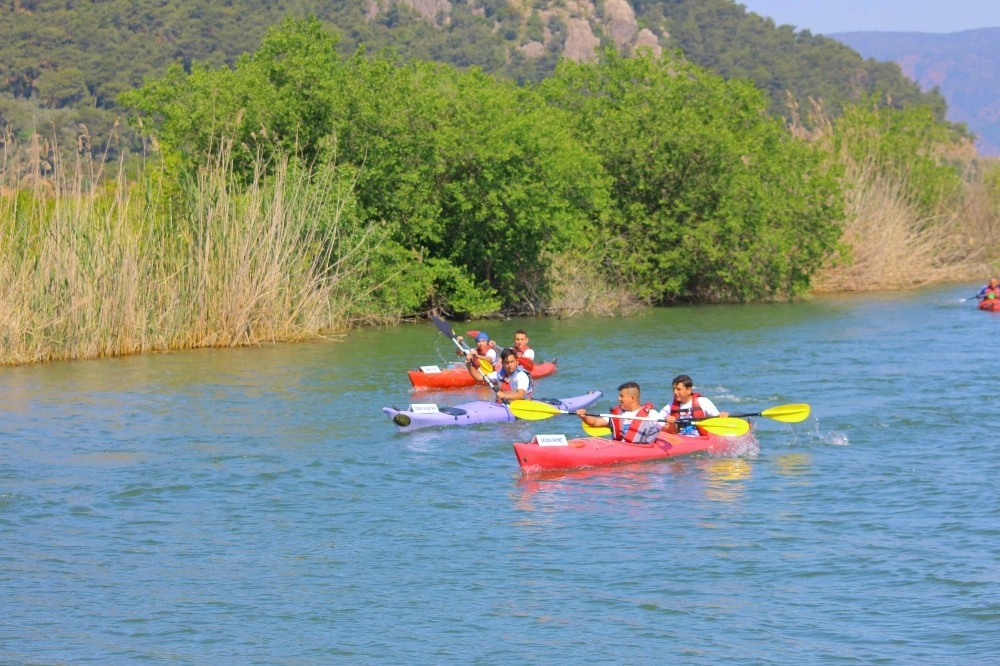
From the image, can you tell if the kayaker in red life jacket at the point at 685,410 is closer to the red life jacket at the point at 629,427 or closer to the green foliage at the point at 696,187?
the red life jacket at the point at 629,427

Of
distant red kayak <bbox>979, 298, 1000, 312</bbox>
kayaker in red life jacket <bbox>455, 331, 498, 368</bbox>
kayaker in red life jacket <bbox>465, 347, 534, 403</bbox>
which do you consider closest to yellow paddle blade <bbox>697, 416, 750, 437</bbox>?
kayaker in red life jacket <bbox>465, 347, 534, 403</bbox>

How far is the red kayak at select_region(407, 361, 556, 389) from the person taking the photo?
18953 mm

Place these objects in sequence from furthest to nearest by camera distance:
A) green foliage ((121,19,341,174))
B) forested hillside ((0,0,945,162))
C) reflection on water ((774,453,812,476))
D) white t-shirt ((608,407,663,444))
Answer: forested hillside ((0,0,945,162))
green foliage ((121,19,341,174))
white t-shirt ((608,407,663,444))
reflection on water ((774,453,812,476))

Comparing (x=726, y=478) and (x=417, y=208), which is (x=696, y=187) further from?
(x=726, y=478)

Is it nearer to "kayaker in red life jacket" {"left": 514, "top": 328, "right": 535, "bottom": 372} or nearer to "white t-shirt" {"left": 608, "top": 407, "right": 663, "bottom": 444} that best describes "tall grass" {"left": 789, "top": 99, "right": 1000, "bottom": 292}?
"kayaker in red life jacket" {"left": 514, "top": 328, "right": 535, "bottom": 372}

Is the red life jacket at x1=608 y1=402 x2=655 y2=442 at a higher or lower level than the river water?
higher

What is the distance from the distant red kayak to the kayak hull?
49.4 ft

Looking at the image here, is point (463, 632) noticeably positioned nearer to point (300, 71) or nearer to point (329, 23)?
point (300, 71)

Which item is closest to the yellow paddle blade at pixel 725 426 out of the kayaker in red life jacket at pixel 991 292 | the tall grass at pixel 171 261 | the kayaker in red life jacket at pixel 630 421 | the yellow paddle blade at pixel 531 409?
the kayaker in red life jacket at pixel 630 421

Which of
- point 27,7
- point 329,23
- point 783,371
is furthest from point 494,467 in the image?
point 329,23

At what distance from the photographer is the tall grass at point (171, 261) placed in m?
19.6

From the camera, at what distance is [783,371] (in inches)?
807

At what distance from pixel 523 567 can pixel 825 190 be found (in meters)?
23.7

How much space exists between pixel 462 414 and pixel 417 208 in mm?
11416
